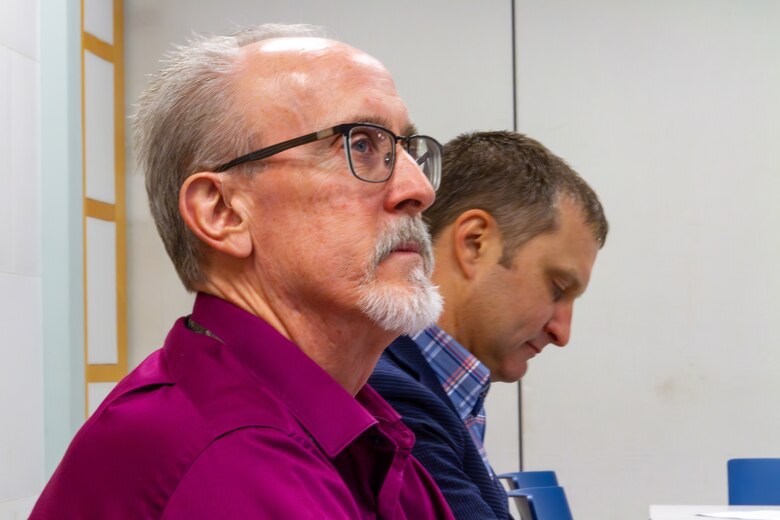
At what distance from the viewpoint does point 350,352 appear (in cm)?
118

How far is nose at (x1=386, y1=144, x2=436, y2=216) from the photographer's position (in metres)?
1.20

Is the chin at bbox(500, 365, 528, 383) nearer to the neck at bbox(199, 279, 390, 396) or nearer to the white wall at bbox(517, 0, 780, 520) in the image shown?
the neck at bbox(199, 279, 390, 396)

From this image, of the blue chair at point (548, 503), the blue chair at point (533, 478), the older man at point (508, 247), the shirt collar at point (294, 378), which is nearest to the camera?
the shirt collar at point (294, 378)

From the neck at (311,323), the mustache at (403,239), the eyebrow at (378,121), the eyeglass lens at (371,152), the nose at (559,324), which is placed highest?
the eyebrow at (378,121)

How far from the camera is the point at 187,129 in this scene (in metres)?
1.19

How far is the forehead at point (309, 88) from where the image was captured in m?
1.19

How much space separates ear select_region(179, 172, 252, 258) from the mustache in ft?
0.47

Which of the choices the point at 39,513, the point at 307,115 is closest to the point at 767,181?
the point at 307,115

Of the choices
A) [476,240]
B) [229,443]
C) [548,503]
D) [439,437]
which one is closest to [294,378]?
[229,443]

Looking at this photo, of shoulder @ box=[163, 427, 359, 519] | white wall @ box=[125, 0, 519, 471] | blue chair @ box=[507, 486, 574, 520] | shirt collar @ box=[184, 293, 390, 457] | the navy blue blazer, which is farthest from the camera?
white wall @ box=[125, 0, 519, 471]

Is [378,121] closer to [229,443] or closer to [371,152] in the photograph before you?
[371,152]

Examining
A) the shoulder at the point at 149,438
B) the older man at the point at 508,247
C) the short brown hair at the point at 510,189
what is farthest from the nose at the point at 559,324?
the shoulder at the point at 149,438

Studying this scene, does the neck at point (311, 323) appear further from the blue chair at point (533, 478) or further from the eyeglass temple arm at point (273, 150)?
the blue chair at point (533, 478)

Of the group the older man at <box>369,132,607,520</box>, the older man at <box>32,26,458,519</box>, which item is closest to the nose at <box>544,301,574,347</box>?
the older man at <box>369,132,607,520</box>
